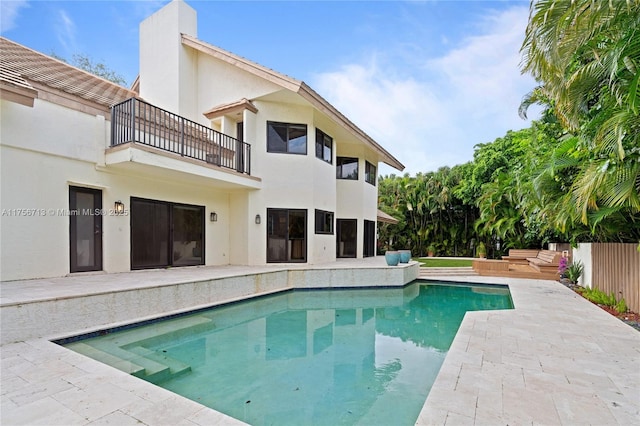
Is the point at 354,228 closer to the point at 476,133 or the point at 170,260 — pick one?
the point at 170,260

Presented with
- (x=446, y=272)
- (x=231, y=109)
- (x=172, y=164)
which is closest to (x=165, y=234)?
(x=172, y=164)

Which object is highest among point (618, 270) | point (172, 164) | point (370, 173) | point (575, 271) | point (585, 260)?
point (370, 173)

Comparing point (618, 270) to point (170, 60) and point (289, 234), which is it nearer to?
point (289, 234)

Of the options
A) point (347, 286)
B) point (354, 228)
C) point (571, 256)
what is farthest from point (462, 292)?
point (354, 228)

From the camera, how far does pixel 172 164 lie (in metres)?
10.1

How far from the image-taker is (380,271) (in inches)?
514

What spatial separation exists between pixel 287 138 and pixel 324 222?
13.5 ft

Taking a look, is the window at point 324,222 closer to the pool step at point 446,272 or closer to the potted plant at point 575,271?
the pool step at point 446,272

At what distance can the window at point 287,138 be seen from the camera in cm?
1384

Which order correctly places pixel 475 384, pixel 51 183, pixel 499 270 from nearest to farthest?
pixel 475 384 < pixel 51 183 < pixel 499 270

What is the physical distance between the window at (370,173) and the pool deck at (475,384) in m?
13.2

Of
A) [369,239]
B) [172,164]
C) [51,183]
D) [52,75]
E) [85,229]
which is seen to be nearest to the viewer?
[51,183]

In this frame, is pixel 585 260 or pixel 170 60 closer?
pixel 585 260

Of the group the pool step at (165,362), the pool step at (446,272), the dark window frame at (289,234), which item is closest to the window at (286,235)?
the dark window frame at (289,234)
